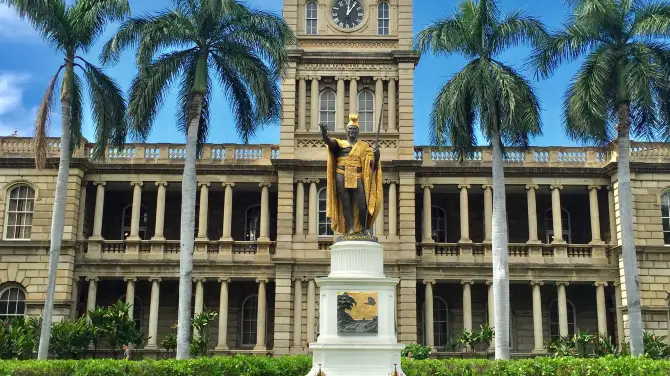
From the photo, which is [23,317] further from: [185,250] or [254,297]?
[185,250]

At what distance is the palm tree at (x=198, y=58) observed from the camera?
73.9 ft

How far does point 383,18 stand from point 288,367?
19856 mm

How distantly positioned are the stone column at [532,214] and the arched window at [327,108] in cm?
918

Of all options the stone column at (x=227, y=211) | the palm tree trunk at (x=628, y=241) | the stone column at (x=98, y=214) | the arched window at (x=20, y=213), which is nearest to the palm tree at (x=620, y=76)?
the palm tree trunk at (x=628, y=241)

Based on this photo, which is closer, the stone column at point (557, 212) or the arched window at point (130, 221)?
the stone column at point (557, 212)

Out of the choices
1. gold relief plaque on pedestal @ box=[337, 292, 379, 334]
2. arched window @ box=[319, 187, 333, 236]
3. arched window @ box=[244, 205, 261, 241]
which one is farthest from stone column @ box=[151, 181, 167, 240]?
gold relief plaque on pedestal @ box=[337, 292, 379, 334]

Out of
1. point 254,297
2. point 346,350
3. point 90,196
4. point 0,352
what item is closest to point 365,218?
point 346,350

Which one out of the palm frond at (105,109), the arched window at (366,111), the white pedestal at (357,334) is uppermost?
the arched window at (366,111)

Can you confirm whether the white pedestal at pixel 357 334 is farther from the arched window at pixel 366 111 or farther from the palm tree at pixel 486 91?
the arched window at pixel 366 111

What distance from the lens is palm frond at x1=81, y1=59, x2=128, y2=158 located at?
23.5 meters

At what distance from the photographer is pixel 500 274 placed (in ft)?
72.6

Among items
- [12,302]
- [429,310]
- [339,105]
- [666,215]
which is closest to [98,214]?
[12,302]

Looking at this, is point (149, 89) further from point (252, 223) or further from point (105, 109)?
point (252, 223)

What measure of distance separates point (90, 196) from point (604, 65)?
23600 mm
